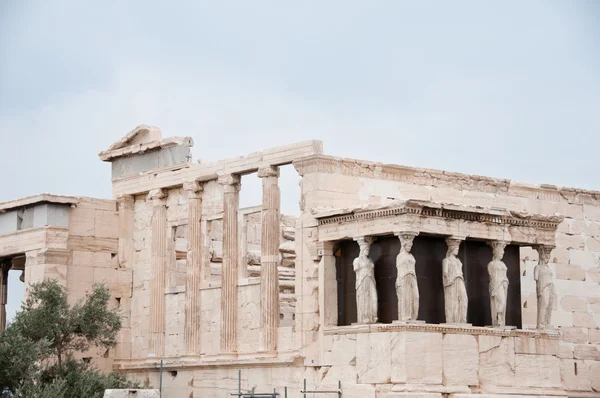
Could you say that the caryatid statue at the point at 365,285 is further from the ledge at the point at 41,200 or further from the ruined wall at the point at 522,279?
the ledge at the point at 41,200

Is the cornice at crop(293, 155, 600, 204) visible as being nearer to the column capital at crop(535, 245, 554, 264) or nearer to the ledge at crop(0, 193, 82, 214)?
the column capital at crop(535, 245, 554, 264)

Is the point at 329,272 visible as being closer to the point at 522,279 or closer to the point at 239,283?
the point at 239,283

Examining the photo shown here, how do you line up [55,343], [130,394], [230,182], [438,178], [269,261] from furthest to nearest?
[230,182] < [55,343] < [438,178] < [269,261] < [130,394]

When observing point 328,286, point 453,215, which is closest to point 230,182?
point 328,286

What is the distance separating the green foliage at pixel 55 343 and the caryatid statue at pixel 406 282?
5.98m

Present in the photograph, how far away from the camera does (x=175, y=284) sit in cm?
2716

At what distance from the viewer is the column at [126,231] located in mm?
28200

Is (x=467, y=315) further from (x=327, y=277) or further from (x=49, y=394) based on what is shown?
(x=49, y=394)

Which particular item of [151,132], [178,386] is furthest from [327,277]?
[151,132]

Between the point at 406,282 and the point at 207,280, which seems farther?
the point at 207,280

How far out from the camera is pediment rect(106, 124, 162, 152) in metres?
28.1

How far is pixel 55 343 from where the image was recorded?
2531 cm

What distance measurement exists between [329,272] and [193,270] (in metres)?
3.90

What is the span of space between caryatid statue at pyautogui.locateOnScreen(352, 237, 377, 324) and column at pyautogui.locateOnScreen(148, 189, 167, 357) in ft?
19.1
